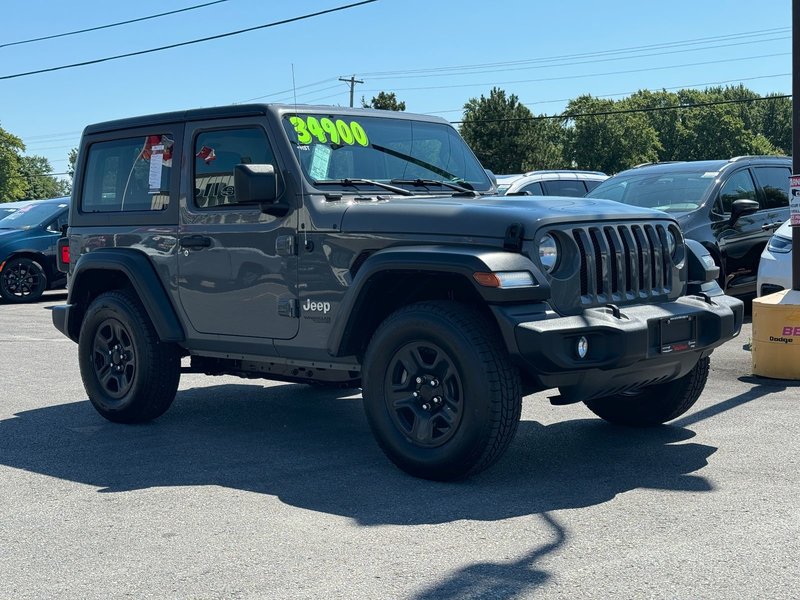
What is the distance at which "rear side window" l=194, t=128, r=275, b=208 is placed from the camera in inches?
253

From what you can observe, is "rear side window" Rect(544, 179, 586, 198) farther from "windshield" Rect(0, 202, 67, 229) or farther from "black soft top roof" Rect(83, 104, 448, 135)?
"black soft top roof" Rect(83, 104, 448, 135)

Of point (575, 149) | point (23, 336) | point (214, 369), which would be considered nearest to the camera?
point (214, 369)

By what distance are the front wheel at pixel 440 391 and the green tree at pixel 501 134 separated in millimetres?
69716

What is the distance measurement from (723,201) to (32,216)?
11368mm

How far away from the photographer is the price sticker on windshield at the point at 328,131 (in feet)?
20.8

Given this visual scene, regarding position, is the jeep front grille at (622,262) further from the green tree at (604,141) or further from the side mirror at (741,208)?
the green tree at (604,141)

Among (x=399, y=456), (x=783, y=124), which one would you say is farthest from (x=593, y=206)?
(x=783, y=124)

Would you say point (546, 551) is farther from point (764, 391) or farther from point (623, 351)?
point (764, 391)

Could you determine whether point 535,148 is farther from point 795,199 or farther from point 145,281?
point 145,281

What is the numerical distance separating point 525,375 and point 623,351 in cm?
54

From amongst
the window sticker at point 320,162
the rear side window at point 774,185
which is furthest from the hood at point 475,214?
the rear side window at point 774,185

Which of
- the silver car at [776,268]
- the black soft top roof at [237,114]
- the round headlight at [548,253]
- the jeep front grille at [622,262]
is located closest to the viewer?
the round headlight at [548,253]

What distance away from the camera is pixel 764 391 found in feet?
26.2

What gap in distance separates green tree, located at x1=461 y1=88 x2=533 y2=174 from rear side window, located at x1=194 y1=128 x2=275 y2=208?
68.4m
